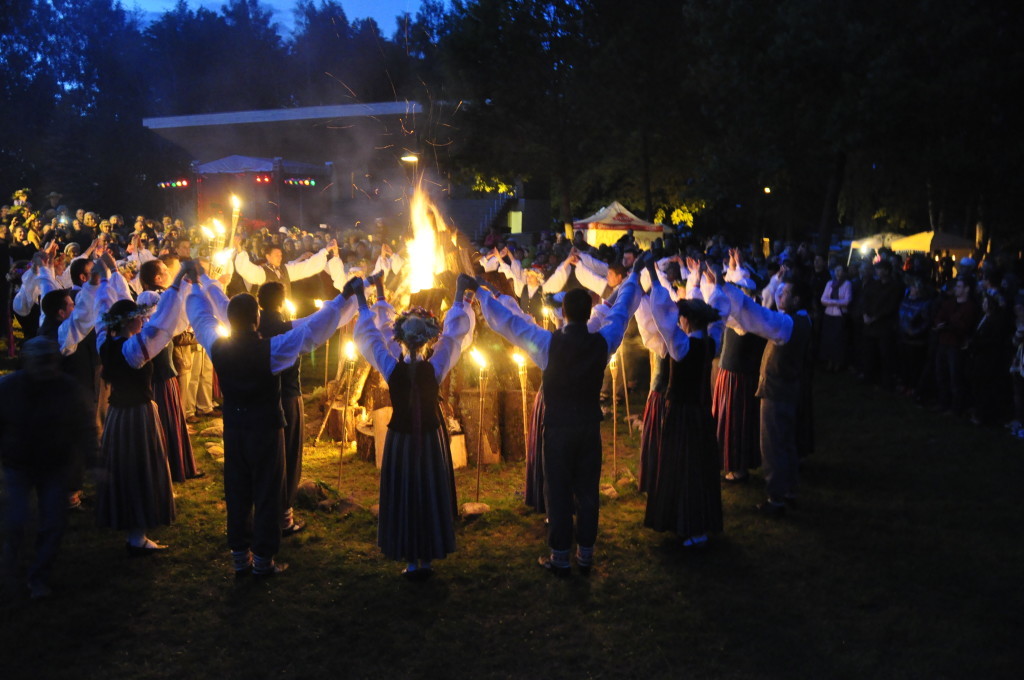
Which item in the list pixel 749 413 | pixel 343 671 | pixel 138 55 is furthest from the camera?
pixel 138 55

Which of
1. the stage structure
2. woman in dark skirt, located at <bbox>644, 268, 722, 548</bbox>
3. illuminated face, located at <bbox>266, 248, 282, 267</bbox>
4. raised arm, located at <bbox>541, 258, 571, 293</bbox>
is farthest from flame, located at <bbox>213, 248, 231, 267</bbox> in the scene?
the stage structure

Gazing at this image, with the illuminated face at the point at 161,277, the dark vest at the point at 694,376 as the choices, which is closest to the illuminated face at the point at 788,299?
the dark vest at the point at 694,376

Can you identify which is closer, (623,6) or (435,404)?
(435,404)

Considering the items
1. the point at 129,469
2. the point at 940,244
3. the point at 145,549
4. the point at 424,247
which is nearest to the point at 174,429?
the point at 129,469

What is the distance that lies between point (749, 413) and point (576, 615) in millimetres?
3482

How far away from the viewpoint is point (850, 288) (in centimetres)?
1378

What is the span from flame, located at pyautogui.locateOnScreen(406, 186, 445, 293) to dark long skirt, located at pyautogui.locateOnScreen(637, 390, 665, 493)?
10.8ft

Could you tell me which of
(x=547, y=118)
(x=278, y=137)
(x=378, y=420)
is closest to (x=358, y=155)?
(x=278, y=137)

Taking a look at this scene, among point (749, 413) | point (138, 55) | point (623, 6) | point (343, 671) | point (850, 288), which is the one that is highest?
point (138, 55)

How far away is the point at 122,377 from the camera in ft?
20.7

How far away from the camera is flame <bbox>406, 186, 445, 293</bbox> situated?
9461 mm

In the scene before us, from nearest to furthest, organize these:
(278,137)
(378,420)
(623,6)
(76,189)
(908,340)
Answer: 1. (378,420)
2. (908,340)
3. (623,6)
4. (278,137)
5. (76,189)

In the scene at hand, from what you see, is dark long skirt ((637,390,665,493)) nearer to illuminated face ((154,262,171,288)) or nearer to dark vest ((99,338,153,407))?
dark vest ((99,338,153,407))

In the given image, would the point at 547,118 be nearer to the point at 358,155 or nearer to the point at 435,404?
the point at 358,155
